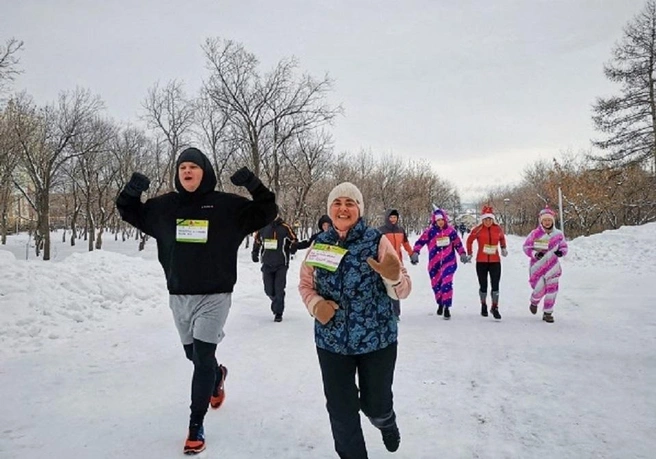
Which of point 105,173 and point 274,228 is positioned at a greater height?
point 105,173

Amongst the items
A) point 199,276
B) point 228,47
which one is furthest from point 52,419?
point 228,47

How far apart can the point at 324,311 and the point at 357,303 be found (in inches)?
9.2

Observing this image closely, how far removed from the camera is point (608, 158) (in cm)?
2611

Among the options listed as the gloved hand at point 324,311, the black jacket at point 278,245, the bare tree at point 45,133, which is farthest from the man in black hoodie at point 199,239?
the bare tree at point 45,133

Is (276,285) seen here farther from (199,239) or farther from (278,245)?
(199,239)

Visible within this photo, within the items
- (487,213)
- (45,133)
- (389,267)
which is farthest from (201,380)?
(45,133)

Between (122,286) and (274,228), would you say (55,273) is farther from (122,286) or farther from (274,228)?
(274,228)

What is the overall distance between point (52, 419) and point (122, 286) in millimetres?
5644

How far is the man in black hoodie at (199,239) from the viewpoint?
3.17m

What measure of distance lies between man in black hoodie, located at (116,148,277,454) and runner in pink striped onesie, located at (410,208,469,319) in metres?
5.17

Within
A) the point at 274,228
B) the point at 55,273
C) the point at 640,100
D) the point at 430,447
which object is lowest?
the point at 430,447

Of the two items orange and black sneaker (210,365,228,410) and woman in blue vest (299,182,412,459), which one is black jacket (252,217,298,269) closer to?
orange and black sneaker (210,365,228,410)

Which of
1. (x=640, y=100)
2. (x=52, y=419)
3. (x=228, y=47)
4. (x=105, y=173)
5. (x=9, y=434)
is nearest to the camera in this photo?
(x=9, y=434)

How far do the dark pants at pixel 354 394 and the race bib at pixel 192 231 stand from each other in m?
1.32
